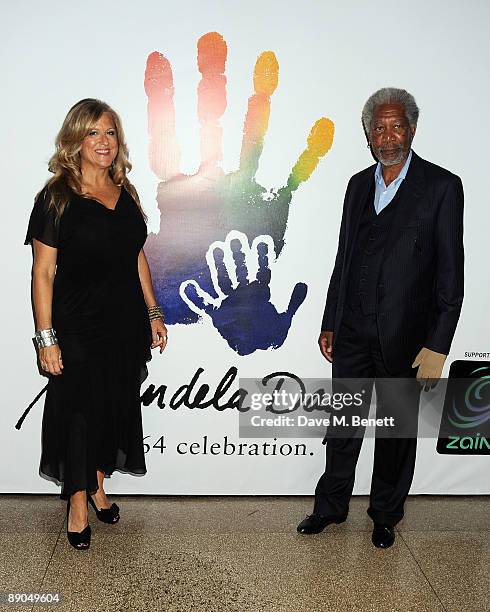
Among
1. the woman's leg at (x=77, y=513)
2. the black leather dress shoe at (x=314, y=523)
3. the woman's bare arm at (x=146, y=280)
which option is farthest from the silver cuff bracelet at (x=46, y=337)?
the black leather dress shoe at (x=314, y=523)

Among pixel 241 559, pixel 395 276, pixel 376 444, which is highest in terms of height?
pixel 395 276

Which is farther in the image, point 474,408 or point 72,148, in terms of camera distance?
point 474,408

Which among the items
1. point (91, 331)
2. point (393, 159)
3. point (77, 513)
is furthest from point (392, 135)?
point (77, 513)

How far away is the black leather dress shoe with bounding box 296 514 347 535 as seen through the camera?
2.51 meters

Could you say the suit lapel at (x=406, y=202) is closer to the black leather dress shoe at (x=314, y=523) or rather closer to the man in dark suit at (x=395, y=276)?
the man in dark suit at (x=395, y=276)

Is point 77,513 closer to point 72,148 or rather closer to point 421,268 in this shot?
point 72,148

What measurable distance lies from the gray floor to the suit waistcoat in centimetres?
88

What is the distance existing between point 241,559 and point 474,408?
1215 millimetres

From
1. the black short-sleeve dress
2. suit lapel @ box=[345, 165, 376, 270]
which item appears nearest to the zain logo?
suit lapel @ box=[345, 165, 376, 270]

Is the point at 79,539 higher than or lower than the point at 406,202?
lower

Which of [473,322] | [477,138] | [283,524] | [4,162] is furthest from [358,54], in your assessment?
[283,524]

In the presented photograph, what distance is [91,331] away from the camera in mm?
2305

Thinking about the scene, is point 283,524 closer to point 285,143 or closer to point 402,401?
point 402,401

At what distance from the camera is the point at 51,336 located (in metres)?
2.24
